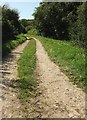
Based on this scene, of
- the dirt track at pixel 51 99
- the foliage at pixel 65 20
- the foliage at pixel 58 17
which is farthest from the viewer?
the foliage at pixel 58 17

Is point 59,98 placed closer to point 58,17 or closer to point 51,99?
point 51,99

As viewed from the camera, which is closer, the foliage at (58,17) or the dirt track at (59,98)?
the dirt track at (59,98)

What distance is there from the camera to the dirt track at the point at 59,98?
27.1ft

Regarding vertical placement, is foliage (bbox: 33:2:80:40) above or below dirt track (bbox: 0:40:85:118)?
above

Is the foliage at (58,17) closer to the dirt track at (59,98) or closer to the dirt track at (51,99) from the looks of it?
the dirt track at (59,98)

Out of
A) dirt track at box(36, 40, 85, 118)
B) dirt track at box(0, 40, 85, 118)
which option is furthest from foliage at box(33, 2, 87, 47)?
dirt track at box(0, 40, 85, 118)

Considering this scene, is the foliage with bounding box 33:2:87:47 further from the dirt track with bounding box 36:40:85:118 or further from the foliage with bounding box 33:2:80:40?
the dirt track with bounding box 36:40:85:118

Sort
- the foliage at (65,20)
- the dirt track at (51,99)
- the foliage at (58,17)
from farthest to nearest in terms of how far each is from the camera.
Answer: the foliage at (58,17), the foliage at (65,20), the dirt track at (51,99)

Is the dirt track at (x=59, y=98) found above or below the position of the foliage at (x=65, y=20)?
below

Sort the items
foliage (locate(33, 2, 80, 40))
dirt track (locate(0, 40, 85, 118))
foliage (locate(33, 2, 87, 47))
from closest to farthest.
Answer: dirt track (locate(0, 40, 85, 118)) < foliage (locate(33, 2, 87, 47)) < foliage (locate(33, 2, 80, 40))

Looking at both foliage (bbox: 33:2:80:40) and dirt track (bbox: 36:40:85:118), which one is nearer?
dirt track (bbox: 36:40:85:118)

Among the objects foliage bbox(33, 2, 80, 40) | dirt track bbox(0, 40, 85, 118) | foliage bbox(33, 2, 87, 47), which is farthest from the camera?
foliage bbox(33, 2, 80, 40)

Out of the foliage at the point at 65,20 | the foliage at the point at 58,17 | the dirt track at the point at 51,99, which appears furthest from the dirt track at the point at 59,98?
the foliage at the point at 58,17

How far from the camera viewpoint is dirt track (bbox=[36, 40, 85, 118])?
8273 millimetres
